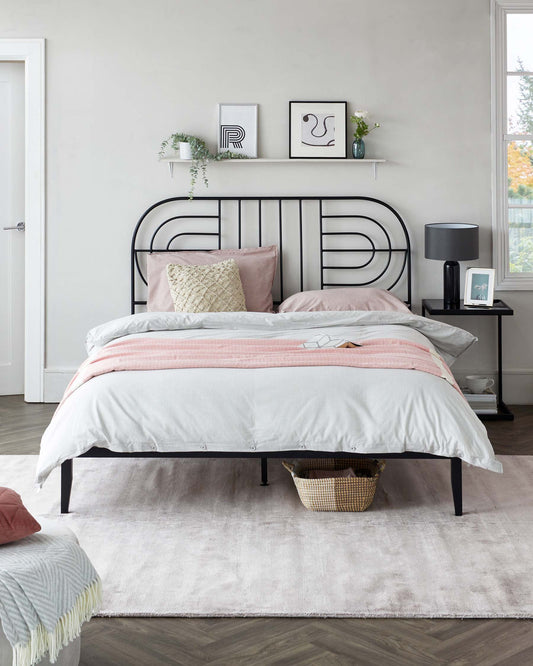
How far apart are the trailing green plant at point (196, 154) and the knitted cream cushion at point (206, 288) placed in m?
0.66

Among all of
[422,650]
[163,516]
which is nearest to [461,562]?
[422,650]

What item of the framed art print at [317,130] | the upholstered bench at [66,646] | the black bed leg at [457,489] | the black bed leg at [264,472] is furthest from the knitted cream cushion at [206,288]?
the upholstered bench at [66,646]

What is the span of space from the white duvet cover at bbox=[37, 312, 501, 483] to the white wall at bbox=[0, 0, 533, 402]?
221 cm

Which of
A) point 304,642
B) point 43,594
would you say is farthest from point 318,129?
point 43,594

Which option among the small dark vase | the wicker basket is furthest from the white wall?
the wicker basket

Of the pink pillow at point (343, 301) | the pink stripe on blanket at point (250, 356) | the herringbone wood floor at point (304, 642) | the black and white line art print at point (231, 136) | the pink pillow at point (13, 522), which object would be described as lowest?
the herringbone wood floor at point (304, 642)

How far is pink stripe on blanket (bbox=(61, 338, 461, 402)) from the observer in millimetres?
3574

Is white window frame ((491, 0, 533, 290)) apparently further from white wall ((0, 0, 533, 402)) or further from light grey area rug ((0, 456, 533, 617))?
light grey area rug ((0, 456, 533, 617))

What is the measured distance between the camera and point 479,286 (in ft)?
17.2

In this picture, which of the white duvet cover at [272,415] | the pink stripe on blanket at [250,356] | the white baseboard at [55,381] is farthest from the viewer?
the white baseboard at [55,381]

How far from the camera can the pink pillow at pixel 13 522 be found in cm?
205

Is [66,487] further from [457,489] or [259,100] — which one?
[259,100]

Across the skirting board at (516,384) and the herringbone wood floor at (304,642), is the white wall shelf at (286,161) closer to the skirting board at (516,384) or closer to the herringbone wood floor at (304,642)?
the skirting board at (516,384)

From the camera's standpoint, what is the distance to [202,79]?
539 cm
